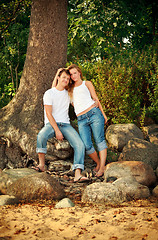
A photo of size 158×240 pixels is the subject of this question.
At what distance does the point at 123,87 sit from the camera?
7457mm

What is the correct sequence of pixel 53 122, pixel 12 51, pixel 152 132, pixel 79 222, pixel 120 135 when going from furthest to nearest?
pixel 12 51 → pixel 152 132 → pixel 120 135 → pixel 53 122 → pixel 79 222

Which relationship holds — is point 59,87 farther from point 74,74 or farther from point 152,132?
point 152,132

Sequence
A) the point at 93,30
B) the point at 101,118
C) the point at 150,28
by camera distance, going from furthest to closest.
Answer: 1. the point at 150,28
2. the point at 93,30
3. the point at 101,118

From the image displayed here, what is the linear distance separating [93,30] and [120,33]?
106cm

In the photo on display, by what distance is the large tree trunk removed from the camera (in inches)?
254

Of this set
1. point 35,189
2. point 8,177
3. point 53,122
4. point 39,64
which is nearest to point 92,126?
point 53,122

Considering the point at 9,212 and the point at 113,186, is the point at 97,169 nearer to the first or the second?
the point at 113,186

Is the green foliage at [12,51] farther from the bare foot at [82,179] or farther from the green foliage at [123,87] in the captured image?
the bare foot at [82,179]

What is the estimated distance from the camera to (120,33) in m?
9.88

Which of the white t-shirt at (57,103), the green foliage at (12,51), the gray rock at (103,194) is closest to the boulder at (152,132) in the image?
the white t-shirt at (57,103)

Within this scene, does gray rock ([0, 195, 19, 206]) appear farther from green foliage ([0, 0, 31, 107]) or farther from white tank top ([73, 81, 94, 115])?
green foliage ([0, 0, 31, 107])

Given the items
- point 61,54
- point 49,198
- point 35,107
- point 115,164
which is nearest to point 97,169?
point 115,164

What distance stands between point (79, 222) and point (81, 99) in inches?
111

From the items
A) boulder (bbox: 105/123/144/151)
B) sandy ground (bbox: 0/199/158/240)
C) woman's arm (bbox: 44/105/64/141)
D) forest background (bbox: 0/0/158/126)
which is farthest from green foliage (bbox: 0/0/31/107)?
sandy ground (bbox: 0/199/158/240)
